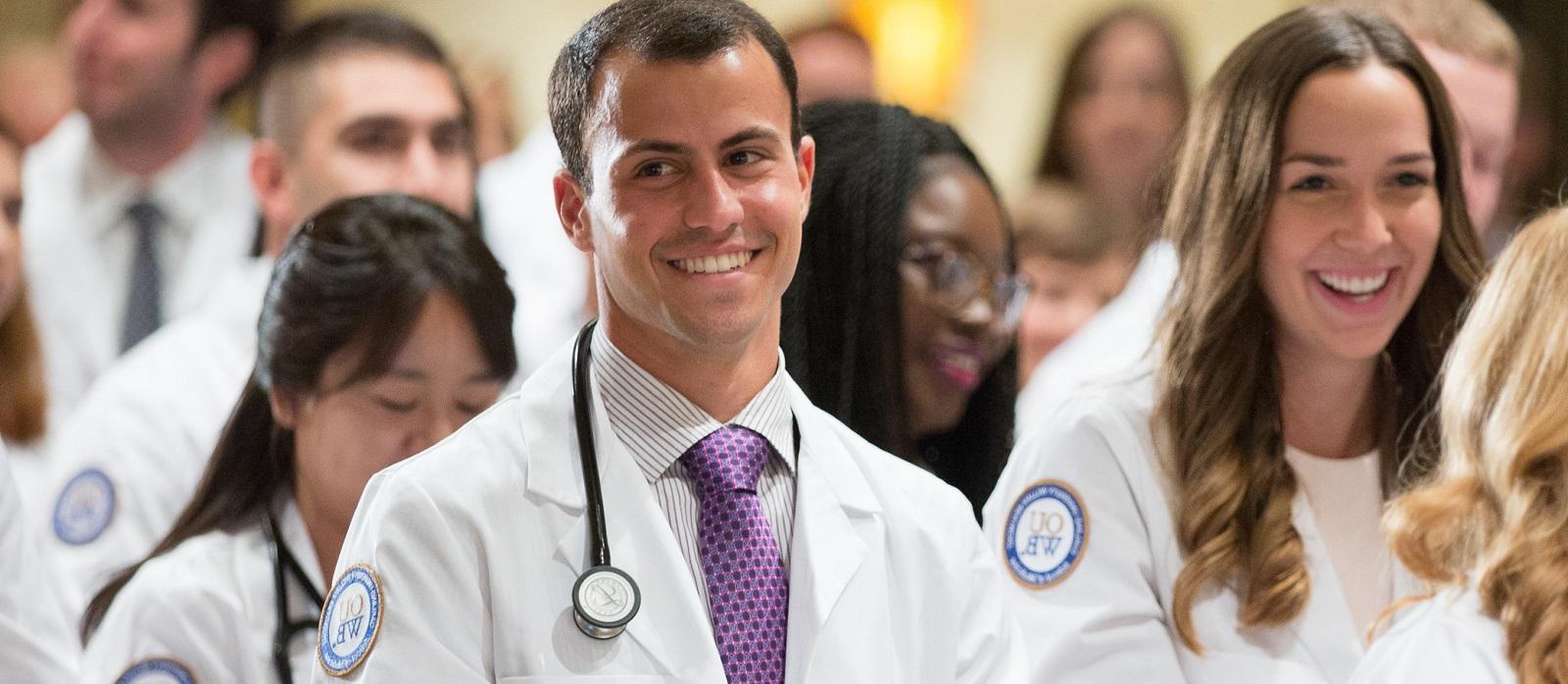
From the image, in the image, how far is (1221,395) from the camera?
3033 millimetres

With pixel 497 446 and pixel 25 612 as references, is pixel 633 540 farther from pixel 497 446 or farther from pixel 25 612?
pixel 25 612

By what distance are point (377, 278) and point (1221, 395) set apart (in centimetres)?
137

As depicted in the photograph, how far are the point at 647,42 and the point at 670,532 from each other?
22.9 inches

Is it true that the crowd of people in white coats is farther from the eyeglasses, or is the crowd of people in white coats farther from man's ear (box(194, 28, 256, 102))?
man's ear (box(194, 28, 256, 102))

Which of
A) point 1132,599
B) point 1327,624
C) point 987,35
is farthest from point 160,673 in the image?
point 987,35

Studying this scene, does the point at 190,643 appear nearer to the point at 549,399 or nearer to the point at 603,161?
the point at 549,399

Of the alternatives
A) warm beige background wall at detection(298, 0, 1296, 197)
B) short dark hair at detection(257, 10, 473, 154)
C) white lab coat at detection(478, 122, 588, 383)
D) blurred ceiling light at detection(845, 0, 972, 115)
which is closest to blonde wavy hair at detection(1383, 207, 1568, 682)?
short dark hair at detection(257, 10, 473, 154)

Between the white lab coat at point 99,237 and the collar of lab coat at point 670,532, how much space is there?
3271mm

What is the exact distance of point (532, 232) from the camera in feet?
19.3

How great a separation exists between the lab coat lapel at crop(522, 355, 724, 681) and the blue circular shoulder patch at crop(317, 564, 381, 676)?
0.71 ft

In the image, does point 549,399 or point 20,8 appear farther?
point 20,8

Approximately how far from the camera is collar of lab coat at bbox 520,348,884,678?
2193 millimetres

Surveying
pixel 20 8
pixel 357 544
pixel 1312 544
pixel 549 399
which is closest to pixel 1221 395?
pixel 1312 544

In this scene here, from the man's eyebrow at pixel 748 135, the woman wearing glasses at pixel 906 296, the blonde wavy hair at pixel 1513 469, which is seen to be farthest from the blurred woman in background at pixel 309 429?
the blonde wavy hair at pixel 1513 469
